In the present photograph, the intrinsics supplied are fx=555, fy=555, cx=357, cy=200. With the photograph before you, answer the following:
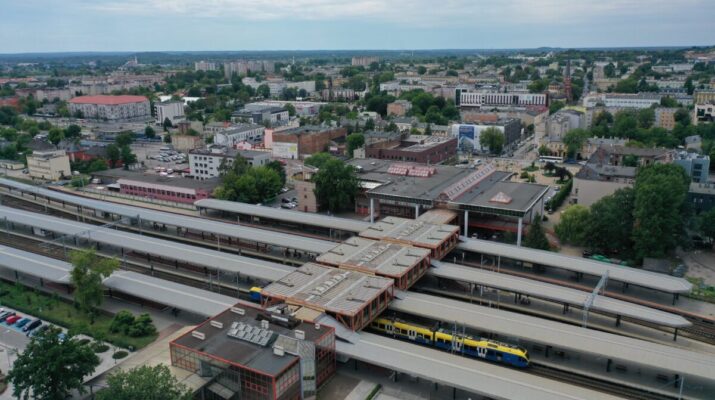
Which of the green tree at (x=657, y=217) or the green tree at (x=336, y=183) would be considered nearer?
the green tree at (x=657, y=217)

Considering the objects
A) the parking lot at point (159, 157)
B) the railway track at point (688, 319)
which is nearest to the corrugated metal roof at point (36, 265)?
the railway track at point (688, 319)

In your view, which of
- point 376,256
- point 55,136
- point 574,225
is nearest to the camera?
point 376,256

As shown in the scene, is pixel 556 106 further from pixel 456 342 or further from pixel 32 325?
pixel 32 325

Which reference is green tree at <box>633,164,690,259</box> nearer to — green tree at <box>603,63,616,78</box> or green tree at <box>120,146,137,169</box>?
green tree at <box>120,146,137,169</box>

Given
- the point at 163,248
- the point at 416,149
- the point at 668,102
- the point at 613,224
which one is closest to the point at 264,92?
the point at 416,149

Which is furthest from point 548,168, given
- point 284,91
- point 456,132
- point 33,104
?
point 33,104

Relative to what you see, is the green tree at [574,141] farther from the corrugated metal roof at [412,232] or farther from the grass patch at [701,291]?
the corrugated metal roof at [412,232]

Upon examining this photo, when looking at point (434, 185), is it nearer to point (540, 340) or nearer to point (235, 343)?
point (540, 340)
